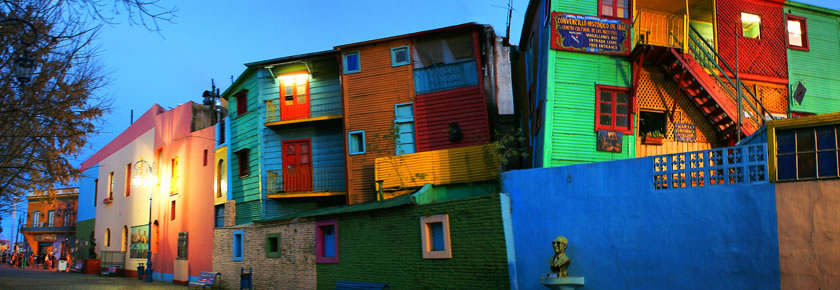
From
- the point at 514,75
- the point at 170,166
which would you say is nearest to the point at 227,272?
the point at 170,166

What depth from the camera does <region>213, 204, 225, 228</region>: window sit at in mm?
28094

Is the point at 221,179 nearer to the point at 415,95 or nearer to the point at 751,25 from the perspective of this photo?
the point at 415,95

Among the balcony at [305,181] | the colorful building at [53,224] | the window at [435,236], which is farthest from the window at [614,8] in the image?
the colorful building at [53,224]

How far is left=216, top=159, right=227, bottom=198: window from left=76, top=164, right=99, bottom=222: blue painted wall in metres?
23.7

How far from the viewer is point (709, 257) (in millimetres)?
11891

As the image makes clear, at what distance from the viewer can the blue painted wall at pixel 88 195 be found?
158 feet

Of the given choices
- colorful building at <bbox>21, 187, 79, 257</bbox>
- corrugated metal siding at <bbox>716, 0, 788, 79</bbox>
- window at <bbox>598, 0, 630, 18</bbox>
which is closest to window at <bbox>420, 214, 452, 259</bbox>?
window at <bbox>598, 0, 630, 18</bbox>

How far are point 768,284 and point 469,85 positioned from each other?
13.2 metres

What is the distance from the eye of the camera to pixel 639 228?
42.5 feet

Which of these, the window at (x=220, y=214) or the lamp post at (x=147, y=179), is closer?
the window at (x=220, y=214)

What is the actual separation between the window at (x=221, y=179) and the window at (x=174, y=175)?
4.41m

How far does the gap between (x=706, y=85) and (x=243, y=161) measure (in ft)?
59.7

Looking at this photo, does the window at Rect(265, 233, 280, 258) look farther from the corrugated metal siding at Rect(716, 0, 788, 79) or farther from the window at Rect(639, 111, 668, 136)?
the corrugated metal siding at Rect(716, 0, 788, 79)

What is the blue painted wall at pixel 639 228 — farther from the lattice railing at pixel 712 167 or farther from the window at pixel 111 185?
the window at pixel 111 185
